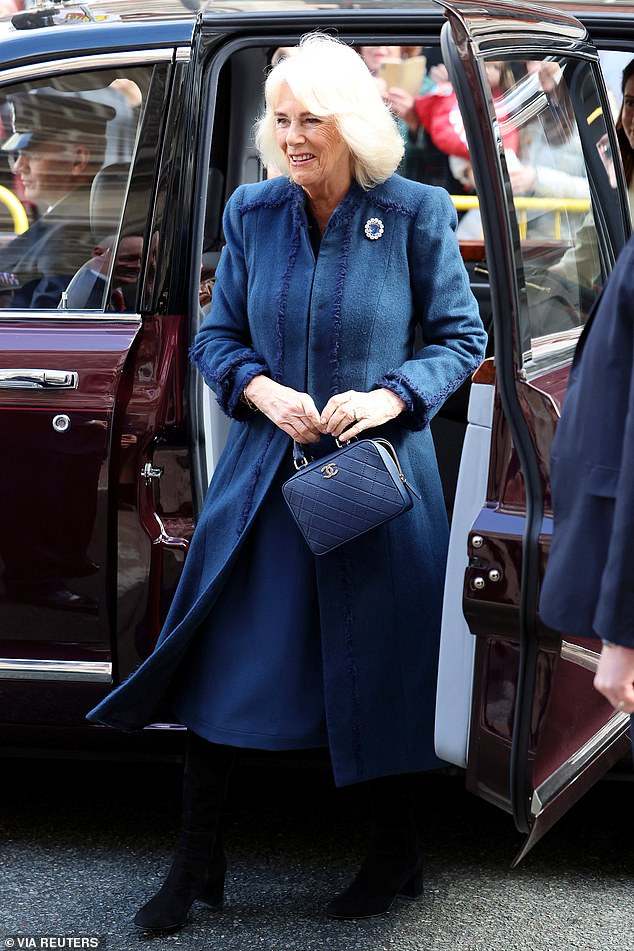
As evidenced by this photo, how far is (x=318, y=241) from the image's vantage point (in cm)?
246

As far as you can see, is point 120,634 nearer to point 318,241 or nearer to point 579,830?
point 318,241

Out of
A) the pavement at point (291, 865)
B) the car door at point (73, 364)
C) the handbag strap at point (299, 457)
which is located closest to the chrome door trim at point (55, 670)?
the car door at point (73, 364)

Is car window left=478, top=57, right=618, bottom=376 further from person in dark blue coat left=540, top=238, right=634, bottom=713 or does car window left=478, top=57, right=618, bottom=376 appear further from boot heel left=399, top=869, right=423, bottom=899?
boot heel left=399, top=869, right=423, bottom=899

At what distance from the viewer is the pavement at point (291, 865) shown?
2549 mm

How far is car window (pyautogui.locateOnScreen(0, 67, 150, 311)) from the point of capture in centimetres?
281

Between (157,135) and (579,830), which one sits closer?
(157,135)

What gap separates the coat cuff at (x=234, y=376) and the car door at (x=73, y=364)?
0.90 ft

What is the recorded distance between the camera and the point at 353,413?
7.54 ft

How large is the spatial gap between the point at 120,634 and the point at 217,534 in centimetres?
41

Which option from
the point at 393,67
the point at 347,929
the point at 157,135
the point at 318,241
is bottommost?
→ the point at 347,929

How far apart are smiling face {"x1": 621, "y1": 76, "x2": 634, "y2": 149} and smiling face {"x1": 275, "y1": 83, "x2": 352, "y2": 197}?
3.60ft

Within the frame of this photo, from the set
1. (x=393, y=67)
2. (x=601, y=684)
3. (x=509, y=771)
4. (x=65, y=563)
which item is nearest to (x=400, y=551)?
(x=509, y=771)

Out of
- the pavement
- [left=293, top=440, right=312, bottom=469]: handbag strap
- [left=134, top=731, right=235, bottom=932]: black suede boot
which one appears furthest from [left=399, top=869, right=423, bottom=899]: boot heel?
[left=293, top=440, right=312, bottom=469]: handbag strap

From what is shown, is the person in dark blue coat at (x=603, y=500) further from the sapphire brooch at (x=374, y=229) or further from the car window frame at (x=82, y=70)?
the car window frame at (x=82, y=70)
